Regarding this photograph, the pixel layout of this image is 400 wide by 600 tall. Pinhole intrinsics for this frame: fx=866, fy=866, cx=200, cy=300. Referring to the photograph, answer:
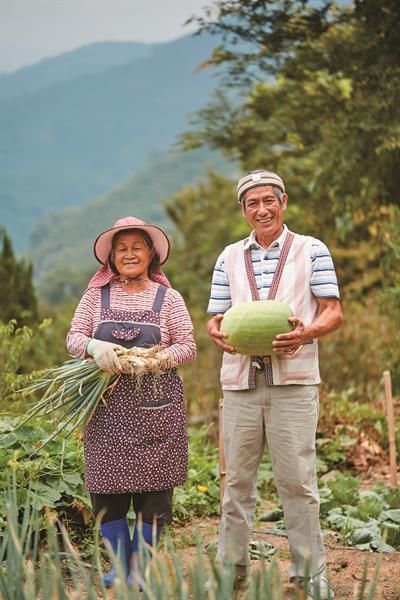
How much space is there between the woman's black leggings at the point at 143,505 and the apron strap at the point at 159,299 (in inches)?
32.4

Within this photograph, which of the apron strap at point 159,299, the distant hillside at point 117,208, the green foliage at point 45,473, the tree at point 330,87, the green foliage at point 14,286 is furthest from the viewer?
the distant hillside at point 117,208

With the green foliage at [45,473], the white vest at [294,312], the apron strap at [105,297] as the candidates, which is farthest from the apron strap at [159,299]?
the green foliage at [45,473]

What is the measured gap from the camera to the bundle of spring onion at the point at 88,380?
372cm

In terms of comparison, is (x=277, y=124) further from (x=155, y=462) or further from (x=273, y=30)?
(x=155, y=462)

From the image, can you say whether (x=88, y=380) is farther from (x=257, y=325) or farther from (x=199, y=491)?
(x=199, y=491)

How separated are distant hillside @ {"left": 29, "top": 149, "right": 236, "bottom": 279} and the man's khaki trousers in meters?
96.0

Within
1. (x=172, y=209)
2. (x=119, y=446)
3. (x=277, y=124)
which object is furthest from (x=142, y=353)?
(x=172, y=209)

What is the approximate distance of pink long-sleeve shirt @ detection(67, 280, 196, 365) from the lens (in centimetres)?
389

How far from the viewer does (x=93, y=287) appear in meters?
4.00

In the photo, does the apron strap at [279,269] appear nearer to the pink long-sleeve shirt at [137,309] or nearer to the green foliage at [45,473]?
the pink long-sleeve shirt at [137,309]

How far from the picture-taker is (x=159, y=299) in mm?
3965

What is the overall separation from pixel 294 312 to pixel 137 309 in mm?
707

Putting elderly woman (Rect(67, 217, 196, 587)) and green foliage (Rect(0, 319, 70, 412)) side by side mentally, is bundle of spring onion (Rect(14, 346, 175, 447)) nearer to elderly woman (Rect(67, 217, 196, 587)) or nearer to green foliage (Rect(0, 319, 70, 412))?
elderly woman (Rect(67, 217, 196, 587))

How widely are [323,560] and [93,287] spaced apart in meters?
1.62
